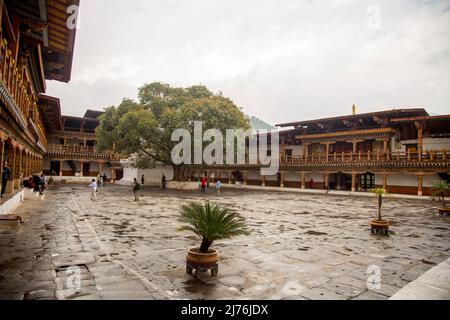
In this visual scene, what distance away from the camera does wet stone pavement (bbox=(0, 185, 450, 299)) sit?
16.2 feet

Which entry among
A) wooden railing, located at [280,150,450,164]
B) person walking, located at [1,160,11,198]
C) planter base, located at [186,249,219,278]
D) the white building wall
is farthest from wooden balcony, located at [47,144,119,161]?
planter base, located at [186,249,219,278]

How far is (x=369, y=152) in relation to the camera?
30078 mm

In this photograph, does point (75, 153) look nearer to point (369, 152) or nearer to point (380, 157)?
point (369, 152)

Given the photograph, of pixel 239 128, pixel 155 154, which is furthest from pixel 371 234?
pixel 155 154

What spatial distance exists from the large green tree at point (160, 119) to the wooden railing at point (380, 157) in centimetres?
903

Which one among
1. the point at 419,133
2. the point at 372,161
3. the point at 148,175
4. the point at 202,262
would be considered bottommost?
the point at 202,262

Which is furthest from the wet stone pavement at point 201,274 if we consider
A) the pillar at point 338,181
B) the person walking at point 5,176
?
the pillar at point 338,181

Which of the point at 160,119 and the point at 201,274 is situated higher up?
the point at 160,119

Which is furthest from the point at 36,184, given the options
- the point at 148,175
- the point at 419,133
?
the point at 419,133

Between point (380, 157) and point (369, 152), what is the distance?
112 centimetres

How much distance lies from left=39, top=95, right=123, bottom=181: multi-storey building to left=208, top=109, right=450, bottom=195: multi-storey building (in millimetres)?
19436

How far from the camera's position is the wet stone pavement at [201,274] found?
16.2 feet

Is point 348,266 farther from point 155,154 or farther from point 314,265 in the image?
point 155,154

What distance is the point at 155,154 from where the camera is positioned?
3297 cm
